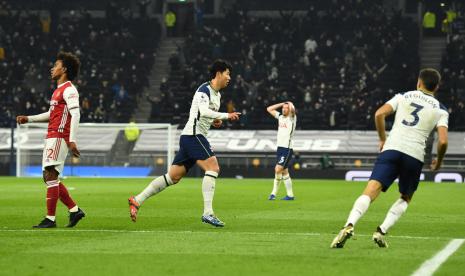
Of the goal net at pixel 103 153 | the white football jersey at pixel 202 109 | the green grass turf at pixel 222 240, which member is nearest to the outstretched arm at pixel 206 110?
the white football jersey at pixel 202 109

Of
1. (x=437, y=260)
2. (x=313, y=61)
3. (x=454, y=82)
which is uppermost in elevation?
(x=437, y=260)

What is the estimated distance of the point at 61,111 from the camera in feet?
47.7

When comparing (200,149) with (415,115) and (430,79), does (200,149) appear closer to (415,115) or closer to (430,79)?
→ (415,115)

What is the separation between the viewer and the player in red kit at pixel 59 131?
14.4 meters

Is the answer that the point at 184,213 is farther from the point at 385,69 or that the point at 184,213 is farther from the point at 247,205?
the point at 385,69

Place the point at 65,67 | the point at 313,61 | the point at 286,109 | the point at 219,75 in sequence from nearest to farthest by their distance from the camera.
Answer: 1. the point at 65,67
2. the point at 219,75
3. the point at 286,109
4. the point at 313,61

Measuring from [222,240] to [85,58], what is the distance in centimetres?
3680

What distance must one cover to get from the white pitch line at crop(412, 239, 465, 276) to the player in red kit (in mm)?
5364

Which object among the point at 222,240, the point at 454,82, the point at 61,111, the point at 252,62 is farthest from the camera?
the point at 252,62

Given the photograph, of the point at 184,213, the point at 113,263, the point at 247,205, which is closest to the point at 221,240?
the point at 113,263

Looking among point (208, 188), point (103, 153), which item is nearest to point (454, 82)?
point (103, 153)

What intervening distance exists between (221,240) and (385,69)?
108 feet

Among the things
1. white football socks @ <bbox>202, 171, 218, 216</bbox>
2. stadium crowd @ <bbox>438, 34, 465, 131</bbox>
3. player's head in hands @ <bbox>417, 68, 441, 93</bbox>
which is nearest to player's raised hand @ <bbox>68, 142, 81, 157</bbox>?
white football socks @ <bbox>202, 171, 218, 216</bbox>

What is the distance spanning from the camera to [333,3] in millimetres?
47906
